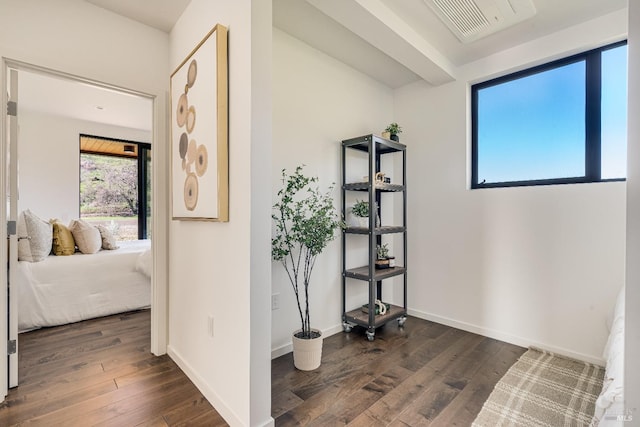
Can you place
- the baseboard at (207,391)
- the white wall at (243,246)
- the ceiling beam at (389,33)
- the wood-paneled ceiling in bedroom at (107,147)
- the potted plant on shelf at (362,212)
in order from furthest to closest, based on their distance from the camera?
the wood-paneled ceiling in bedroom at (107,147) → the potted plant on shelf at (362,212) → the ceiling beam at (389,33) → the baseboard at (207,391) → the white wall at (243,246)

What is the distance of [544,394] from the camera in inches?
73.1

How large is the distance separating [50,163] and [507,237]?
5.98m

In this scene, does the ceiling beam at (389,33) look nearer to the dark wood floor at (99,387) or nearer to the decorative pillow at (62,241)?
the dark wood floor at (99,387)

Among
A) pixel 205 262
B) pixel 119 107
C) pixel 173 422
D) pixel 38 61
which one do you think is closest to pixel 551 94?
pixel 205 262

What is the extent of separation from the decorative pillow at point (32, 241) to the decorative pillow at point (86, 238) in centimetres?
32

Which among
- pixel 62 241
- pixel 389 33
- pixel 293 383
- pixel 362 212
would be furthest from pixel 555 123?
pixel 62 241

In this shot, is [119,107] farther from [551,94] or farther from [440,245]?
[551,94]

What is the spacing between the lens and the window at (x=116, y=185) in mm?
4957

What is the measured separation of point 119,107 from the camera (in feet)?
13.6

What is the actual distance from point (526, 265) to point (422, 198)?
1102 mm

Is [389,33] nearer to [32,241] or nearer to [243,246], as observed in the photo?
[243,246]

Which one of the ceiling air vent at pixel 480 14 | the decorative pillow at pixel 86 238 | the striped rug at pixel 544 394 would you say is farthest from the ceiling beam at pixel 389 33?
the decorative pillow at pixel 86 238

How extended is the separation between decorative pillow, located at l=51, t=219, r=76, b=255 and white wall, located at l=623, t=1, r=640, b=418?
14.1 ft

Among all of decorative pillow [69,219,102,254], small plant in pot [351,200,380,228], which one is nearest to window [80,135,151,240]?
decorative pillow [69,219,102,254]
